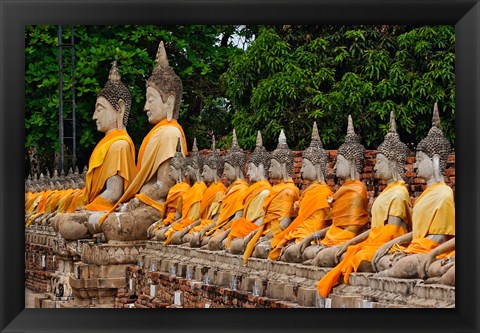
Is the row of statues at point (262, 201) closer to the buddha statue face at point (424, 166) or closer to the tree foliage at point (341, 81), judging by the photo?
the buddha statue face at point (424, 166)

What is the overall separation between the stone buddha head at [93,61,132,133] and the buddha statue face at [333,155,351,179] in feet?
19.6

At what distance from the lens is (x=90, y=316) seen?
7.88m

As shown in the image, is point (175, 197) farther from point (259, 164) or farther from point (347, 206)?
point (347, 206)

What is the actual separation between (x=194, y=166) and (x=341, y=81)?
7.37ft

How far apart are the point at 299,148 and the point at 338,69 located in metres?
1.07

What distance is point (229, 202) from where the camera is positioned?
12.6 metres

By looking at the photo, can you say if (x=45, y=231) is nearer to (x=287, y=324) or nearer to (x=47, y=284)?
(x=47, y=284)

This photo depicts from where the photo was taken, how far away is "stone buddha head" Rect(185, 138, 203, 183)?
14086 mm

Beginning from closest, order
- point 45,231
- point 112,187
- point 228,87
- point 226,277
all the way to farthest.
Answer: point 226,277 < point 112,187 < point 228,87 < point 45,231
